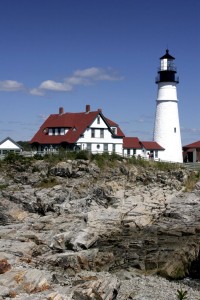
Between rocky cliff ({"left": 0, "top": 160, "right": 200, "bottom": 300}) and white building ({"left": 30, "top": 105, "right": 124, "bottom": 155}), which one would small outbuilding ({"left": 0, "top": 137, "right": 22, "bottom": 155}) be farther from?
rocky cliff ({"left": 0, "top": 160, "right": 200, "bottom": 300})

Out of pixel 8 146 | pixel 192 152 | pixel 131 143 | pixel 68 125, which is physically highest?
pixel 68 125

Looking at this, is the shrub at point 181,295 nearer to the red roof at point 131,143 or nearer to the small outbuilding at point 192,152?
the red roof at point 131,143

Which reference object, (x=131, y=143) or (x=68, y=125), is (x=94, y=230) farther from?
(x=131, y=143)

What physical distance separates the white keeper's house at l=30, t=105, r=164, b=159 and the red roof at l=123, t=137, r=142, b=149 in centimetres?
58

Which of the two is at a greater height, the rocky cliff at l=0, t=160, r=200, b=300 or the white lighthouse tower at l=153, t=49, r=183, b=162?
the white lighthouse tower at l=153, t=49, r=183, b=162

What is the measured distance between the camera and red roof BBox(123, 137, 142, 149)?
5306 centimetres

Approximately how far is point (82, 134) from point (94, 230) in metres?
19.1

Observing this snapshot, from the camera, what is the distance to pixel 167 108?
50.9 m

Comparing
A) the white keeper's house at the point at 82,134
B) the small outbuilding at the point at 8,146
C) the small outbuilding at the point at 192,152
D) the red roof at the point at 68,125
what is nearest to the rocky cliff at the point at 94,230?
the white keeper's house at the point at 82,134

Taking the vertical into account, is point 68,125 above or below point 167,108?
below

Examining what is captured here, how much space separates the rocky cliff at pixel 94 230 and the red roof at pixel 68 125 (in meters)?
7.63

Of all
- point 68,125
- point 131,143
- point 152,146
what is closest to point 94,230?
point 68,125

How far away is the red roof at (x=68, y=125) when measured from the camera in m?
48.6

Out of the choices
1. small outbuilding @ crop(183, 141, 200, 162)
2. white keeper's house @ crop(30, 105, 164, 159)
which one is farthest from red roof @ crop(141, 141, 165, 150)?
small outbuilding @ crop(183, 141, 200, 162)
